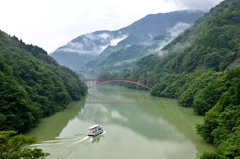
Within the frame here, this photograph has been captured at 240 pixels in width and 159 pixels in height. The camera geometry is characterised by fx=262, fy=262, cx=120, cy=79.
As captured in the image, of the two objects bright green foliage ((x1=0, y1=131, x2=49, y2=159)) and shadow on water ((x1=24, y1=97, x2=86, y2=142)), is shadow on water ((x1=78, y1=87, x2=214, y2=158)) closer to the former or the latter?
shadow on water ((x1=24, y1=97, x2=86, y2=142))

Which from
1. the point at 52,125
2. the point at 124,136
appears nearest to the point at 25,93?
the point at 52,125

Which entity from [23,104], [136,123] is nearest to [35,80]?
[23,104]

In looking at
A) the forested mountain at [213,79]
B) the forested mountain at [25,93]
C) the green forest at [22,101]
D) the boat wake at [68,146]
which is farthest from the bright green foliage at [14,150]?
the forested mountain at [213,79]

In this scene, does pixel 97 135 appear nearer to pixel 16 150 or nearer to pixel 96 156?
pixel 96 156

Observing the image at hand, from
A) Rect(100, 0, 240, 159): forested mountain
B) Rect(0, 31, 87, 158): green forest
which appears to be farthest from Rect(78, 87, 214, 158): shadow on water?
Rect(0, 31, 87, 158): green forest

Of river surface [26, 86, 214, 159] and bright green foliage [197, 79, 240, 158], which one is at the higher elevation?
bright green foliage [197, 79, 240, 158]

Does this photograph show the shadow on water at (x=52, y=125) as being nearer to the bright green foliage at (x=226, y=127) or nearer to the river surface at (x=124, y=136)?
the river surface at (x=124, y=136)

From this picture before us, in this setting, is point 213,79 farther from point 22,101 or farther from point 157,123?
point 22,101
